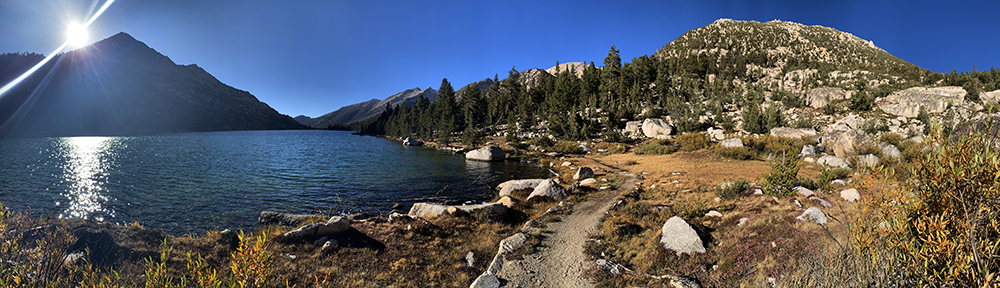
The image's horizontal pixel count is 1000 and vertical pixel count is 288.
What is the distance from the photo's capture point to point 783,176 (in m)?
13.0

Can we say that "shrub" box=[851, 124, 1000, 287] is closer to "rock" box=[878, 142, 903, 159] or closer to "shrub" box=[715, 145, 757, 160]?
"rock" box=[878, 142, 903, 159]

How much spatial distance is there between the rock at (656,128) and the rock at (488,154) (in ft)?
89.6

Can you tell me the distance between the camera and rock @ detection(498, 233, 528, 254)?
11.3m

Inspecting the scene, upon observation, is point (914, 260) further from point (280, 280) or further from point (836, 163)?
point (836, 163)

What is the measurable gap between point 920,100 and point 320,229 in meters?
68.3

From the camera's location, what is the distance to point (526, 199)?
21.2 metres

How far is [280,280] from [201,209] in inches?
628

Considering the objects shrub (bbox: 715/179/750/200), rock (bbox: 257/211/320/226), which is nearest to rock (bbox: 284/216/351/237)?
rock (bbox: 257/211/320/226)

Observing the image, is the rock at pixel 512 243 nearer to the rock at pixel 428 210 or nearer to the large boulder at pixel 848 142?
the rock at pixel 428 210

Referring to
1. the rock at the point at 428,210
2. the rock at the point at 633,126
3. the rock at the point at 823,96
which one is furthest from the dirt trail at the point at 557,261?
the rock at the point at 823,96

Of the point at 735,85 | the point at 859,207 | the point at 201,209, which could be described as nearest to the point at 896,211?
the point at 859,207

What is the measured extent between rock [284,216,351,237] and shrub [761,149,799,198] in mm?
17776

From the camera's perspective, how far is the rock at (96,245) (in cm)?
842

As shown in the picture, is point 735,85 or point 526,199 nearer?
point 526,199
